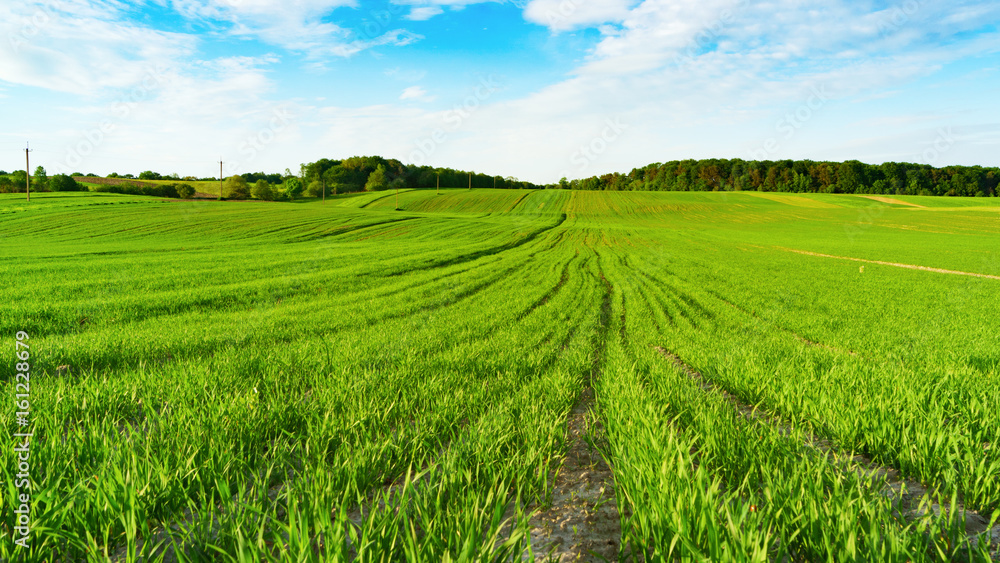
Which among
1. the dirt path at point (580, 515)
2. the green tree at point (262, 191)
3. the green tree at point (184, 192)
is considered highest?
the green tree at point (262, 191)

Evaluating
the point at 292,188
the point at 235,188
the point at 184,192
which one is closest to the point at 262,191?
the point at 235,188

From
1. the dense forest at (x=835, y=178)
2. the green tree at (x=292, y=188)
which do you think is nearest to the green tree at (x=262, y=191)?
the green tree at (x=292, y=188)

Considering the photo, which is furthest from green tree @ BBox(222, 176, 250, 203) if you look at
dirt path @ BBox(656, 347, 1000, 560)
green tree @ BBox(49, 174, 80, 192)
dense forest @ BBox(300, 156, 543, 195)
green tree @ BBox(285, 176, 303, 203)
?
dirt path @ BBox(656, 347, 1000, 560)

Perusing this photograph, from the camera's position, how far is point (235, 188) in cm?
8594

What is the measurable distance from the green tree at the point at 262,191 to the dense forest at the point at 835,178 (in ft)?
386

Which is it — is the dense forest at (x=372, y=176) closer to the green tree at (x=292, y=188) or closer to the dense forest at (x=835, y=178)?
the green tree at (x=292, y=188)

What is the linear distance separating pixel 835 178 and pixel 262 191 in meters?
152

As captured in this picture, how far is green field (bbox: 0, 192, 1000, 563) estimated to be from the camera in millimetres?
1926

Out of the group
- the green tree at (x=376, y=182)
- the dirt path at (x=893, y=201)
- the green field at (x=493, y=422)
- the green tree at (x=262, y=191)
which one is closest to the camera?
the green field at (x=493, y=422)

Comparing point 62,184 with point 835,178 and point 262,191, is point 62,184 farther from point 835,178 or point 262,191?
point 835,178

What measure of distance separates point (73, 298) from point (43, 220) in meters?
44.4

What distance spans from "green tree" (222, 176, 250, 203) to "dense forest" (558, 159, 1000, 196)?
122 m

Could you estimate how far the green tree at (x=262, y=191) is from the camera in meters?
87.5

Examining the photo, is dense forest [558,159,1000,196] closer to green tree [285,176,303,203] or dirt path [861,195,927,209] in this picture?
dirt path [861,195,927,209]
